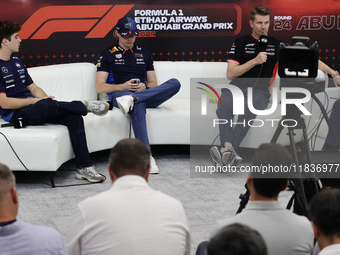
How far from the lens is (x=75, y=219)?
1.44 meters

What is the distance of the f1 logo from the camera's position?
188 inches

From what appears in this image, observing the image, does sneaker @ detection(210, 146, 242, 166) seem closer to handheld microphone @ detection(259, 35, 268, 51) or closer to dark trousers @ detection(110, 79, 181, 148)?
dark trousers @ detection(110, 79, 181, 148)

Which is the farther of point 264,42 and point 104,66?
point 104,66

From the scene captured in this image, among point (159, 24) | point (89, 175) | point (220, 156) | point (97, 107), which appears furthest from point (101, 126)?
point (159, 24)

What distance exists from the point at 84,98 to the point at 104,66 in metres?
0.37

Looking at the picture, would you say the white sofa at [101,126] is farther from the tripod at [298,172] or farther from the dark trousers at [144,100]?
the tripod at [298,172]

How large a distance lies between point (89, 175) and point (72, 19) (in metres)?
2.05

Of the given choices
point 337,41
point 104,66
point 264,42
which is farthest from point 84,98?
point 337,41

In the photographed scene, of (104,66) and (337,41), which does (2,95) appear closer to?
(104,66)

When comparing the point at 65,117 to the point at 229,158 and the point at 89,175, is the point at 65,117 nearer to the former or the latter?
the point at 89,175

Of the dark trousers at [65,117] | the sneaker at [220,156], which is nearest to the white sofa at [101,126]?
the dark trousers at [65,117]

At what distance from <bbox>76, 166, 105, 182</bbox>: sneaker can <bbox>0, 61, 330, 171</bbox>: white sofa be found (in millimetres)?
162

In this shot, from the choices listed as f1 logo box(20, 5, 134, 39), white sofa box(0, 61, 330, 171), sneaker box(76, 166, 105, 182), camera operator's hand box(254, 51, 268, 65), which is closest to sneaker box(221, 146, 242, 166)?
white sofa box(0, 61, 330, 171)

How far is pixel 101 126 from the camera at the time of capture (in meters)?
3.82
